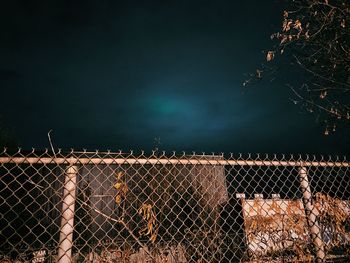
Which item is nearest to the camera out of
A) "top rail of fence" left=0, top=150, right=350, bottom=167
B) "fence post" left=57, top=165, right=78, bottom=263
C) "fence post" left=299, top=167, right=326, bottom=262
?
"fence post" left=57, top=165, right=78, bottom=263

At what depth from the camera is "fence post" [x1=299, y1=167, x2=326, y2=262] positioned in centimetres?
256

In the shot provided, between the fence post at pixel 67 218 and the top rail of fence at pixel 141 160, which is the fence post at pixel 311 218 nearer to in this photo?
the top rail of fence at pixel 141 160

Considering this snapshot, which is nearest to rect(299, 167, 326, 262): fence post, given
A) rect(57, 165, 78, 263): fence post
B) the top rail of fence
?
the top rail of fence

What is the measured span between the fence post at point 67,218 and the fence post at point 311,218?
2.19 meters

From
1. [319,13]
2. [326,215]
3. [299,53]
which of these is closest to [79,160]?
[326,215]

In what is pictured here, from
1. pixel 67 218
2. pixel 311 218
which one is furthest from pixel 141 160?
pixel 311 218

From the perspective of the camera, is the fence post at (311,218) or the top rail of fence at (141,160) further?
the fence post at (311,218)

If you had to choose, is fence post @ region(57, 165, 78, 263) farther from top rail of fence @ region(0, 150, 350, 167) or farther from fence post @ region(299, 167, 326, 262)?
fence post @ region(299, 167, 326, 262)

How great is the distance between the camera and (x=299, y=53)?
448 centimetres

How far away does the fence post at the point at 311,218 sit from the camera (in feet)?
8.41

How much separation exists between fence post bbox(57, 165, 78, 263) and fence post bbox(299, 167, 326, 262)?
2195 mm

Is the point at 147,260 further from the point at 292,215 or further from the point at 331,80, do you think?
the point at 331,80

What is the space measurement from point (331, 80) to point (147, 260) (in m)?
6.37

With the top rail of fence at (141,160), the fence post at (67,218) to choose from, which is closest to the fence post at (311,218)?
the top rail of fence at (141,160)
